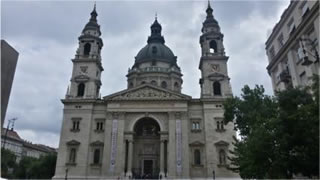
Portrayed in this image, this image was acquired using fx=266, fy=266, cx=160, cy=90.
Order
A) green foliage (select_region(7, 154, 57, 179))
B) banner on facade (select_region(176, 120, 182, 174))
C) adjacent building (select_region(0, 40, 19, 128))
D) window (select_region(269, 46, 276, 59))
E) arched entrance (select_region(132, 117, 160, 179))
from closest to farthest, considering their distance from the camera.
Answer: adjacent building (select_region(0, 40, 19, 128)), window (select_region(269, 46, 276, 59)), banner on facade (select_region(176, 120, 182, 174)), arched entrance (select_region(132, 117, 160, 179)), green foliage (select_region(7, 154, 57, 179))

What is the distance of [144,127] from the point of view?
143 feet

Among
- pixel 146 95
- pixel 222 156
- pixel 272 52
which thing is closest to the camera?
pixel 272 52

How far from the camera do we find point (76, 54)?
146 feet

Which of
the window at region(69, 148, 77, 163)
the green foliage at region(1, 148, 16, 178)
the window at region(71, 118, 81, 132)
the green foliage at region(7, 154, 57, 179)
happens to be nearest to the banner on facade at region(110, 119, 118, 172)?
the window at region(71, 118, 81, 132)

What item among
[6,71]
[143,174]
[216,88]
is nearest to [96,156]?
[143,174]

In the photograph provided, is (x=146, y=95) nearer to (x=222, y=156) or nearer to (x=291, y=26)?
(x=222, y=156)

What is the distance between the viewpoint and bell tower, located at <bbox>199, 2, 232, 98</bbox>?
41.7m

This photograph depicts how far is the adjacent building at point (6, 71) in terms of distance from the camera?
4113 millimetres

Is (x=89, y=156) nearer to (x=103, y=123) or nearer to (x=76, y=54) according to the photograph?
(x=103, y=123)

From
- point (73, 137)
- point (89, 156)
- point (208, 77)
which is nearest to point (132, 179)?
point (89, 156)

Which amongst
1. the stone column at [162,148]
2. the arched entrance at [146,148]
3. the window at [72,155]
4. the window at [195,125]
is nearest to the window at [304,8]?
the window at [195,125]

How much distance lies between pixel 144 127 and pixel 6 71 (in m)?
39.9

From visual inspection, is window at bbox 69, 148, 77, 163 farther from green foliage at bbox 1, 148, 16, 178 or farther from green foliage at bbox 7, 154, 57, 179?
green foliage at bbox 7, 154, 57, 179

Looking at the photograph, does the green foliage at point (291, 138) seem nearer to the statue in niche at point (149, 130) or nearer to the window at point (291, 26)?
the window at point (291, 26)
